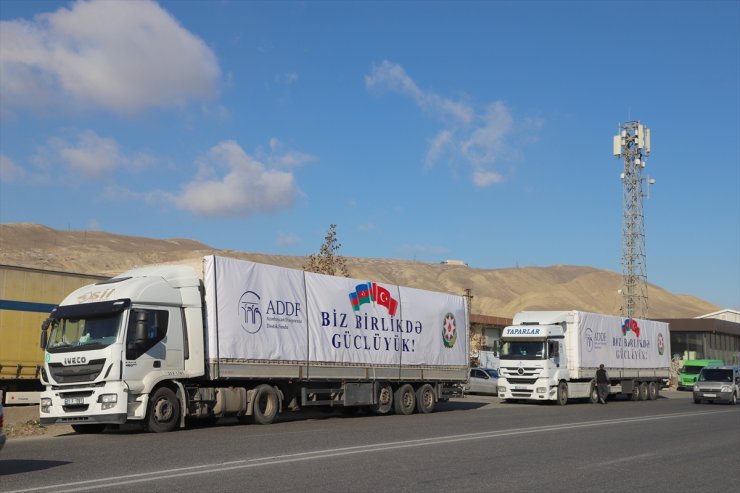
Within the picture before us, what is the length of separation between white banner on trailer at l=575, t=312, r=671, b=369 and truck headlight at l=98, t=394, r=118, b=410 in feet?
70.7

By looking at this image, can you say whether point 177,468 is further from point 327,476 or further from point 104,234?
point 104,234

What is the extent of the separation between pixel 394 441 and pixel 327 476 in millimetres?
4824

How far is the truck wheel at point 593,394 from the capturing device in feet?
110

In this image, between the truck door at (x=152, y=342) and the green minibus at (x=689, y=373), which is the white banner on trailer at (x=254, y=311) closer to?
the truck door at (x=152, y=342)

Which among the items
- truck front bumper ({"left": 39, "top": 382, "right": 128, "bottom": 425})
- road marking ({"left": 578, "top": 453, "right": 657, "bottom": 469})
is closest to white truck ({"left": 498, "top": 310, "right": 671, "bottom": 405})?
road marking ({"left": 578, "top": 453, "right": 657, "bottom": 469})

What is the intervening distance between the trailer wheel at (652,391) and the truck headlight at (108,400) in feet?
101

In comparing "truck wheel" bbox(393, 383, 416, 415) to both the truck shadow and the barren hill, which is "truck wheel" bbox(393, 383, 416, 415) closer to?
the truck shadow

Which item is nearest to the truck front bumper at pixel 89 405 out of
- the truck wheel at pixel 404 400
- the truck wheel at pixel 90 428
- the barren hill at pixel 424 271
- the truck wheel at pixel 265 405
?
the truck wheel at pixel 90 428

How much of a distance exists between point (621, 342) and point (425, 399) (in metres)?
15.1

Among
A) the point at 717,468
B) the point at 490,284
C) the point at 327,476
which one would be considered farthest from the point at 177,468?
the point at 490,284

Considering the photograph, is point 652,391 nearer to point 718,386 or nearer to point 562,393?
point 718,386

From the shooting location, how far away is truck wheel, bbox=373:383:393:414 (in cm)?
2317

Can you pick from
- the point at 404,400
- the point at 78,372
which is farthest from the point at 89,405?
the point at 404,400

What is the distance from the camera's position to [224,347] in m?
18.0
